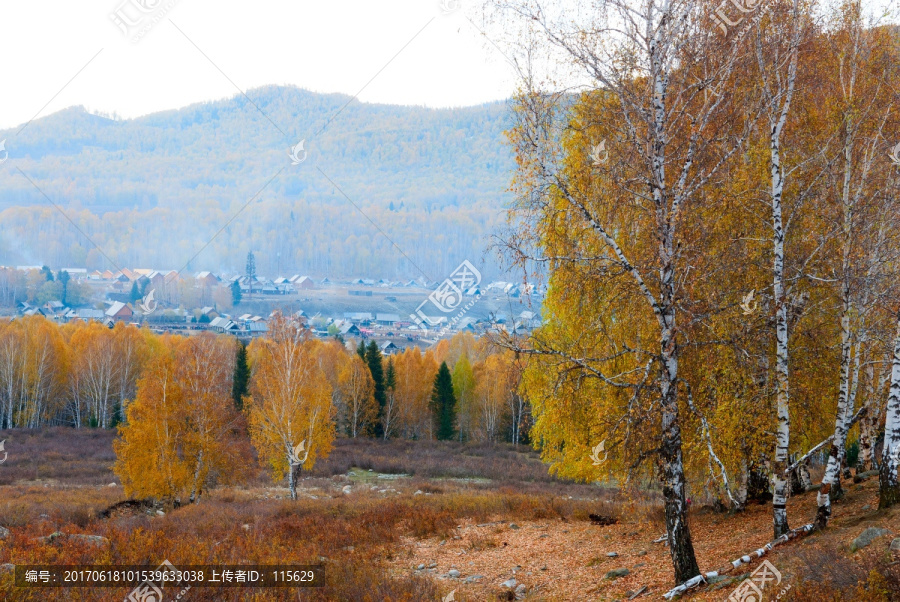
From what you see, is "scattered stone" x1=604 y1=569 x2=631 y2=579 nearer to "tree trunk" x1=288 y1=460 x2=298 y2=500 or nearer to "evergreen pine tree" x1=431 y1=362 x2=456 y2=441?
"tree trunk" x1=288 y1=460 x2=298 y2=500

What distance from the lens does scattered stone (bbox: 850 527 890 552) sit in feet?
25.3

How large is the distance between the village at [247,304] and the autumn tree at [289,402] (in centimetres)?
5514

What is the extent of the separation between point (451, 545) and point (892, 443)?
9174 millimetres

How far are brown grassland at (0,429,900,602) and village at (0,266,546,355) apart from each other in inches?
2448

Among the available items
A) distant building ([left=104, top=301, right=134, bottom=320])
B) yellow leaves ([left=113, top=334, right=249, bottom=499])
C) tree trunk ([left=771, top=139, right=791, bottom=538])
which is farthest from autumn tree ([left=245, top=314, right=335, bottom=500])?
distant building ([left=104, top=301, right=134, bottom=320])

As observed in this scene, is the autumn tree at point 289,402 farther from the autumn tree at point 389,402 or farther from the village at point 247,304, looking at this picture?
the village at point 247,304

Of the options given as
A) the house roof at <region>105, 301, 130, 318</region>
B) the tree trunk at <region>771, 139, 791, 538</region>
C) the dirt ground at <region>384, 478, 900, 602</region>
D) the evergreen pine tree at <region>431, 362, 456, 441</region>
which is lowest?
the evergreen pine tree at <region>431, 362, 456, 441</region>

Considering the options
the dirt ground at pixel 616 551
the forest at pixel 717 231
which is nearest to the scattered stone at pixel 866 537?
the dirt ground at pixel 616 551

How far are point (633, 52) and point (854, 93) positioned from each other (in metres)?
6.07

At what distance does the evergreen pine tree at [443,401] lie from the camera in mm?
54812

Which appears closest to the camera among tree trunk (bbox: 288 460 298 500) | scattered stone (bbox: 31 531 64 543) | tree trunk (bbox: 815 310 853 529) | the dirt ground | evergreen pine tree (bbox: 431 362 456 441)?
the dirt ground

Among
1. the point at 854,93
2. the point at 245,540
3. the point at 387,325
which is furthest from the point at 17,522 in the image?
the point at 387,325

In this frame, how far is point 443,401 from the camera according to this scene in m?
55.2

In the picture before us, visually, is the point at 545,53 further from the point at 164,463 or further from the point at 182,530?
the point at 164,463
